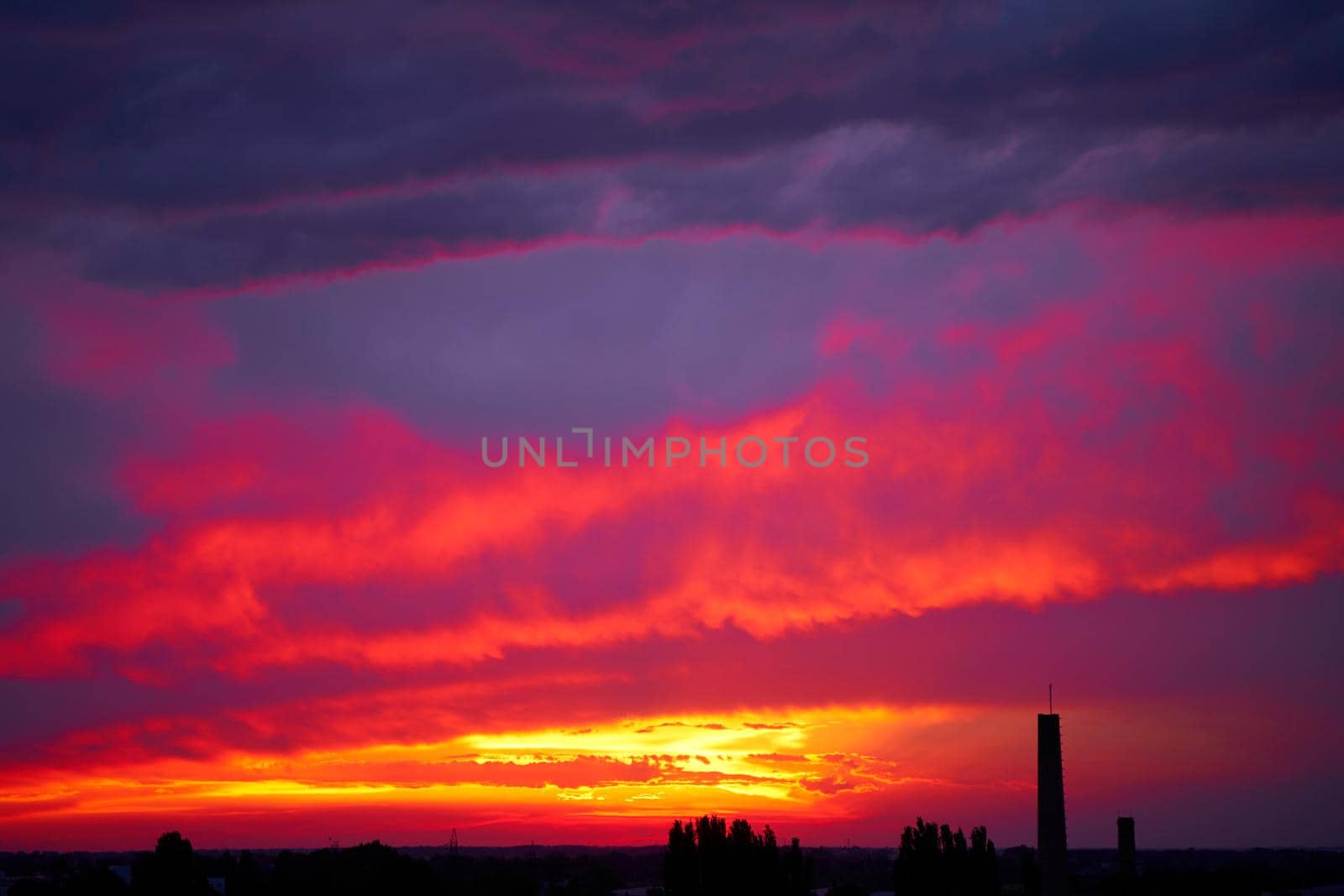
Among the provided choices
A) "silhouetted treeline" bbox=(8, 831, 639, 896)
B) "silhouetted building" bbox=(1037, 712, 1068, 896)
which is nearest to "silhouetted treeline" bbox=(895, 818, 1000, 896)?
"silhouetted building" bbox=(1037, 712, 1068, 896)

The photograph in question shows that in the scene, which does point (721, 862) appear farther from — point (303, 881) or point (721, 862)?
point (303, 881)

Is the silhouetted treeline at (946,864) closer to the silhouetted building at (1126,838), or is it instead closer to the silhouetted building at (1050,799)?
the silhouetted building at (1050,799)

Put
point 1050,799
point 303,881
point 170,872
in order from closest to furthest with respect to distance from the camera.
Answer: point 1050,799 → point 170,872 → point 303,881

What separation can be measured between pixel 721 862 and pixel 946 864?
53.0 ft

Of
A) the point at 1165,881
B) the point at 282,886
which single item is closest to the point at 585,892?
the point at 282,886

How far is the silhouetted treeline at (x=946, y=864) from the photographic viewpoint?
117 m

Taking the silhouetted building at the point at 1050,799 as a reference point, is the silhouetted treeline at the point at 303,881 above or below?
below

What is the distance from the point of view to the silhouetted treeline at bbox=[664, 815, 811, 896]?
391 feet

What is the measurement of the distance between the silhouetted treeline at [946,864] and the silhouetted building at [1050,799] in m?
5.18

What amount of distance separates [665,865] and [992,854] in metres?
23.9

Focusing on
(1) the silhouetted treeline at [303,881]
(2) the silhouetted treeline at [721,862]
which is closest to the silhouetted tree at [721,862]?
(2) the silhouetted treeline at [721,862]

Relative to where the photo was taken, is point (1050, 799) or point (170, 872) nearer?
point (1050, 799)

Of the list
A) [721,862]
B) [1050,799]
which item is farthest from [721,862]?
[1050,799]

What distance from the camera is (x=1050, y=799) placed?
372 ft
